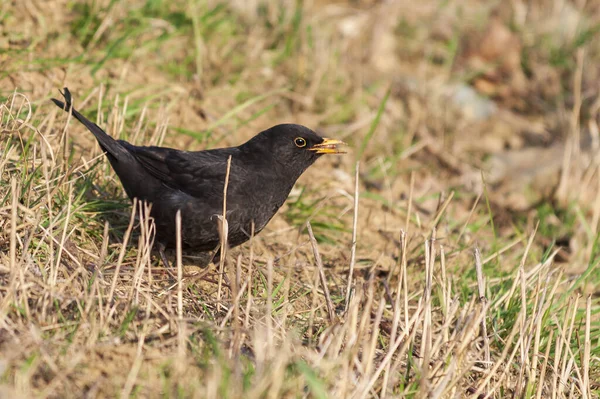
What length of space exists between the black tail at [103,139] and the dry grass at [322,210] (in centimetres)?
11

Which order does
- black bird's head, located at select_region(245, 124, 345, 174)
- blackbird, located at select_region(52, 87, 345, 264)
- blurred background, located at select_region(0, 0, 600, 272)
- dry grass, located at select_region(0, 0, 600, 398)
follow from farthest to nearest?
blurred background, located at select_region(0, 0, 600, 272)
black bird's head, located at select_region(245, 124, 345, 174)
blackbird, located at select_region(52, 87, 345, 264)
dry grass, located at select_region(0, 0, 600, 398)

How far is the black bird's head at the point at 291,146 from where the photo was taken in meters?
4.82

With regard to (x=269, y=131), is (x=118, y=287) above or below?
below

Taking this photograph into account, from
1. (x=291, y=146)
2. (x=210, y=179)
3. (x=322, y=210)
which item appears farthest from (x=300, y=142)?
(x=322, y=210)

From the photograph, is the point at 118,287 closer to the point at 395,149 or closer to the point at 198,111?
the point at 198,111

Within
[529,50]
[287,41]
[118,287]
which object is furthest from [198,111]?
[529,50]

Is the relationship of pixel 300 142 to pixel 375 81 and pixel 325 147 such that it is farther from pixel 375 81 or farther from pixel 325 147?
pixel 375 81

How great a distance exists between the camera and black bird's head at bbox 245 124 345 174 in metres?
4.82

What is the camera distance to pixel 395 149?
23.9 ft

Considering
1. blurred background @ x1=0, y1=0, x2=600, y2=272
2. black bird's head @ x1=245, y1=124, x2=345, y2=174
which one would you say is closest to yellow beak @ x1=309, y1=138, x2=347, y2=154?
black bird's head @ x1=245, y1=124, x2=345, y2=174

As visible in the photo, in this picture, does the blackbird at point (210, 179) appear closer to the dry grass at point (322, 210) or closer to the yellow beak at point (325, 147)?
the yellow beak at point (325, 147)

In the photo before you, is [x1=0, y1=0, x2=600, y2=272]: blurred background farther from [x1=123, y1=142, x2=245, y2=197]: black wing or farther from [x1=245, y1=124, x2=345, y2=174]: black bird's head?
[x1=245, y1=124, x2=345, y2=174]: black bird's head

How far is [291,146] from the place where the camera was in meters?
4.85

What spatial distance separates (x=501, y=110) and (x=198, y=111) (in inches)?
147
